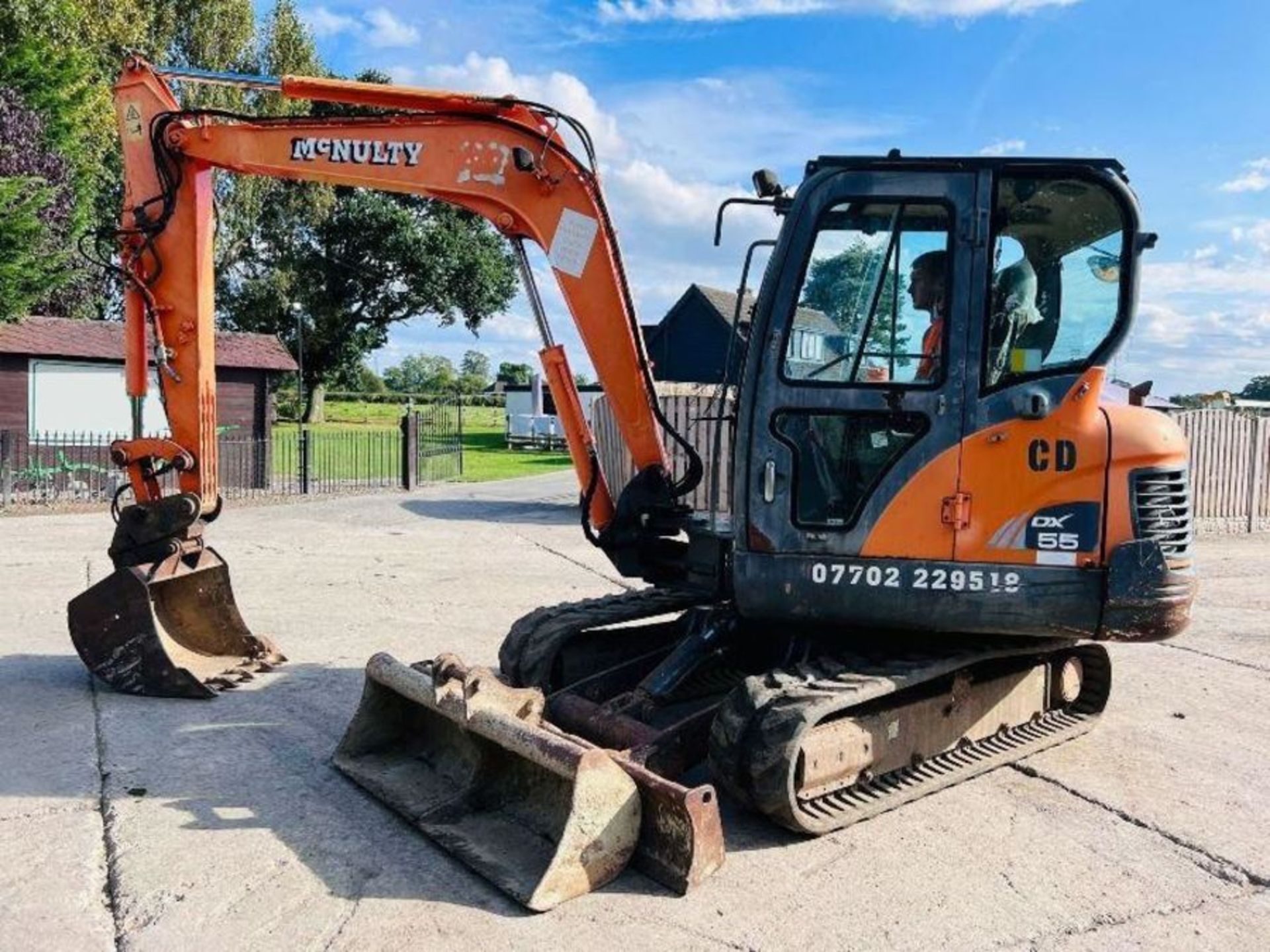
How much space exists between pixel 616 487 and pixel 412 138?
2.60 meters

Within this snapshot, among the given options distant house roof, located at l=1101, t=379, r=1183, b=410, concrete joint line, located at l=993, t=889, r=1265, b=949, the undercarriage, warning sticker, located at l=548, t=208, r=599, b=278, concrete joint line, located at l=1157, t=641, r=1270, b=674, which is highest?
warning sticker, located at l=548, t=208, r=599, b=278

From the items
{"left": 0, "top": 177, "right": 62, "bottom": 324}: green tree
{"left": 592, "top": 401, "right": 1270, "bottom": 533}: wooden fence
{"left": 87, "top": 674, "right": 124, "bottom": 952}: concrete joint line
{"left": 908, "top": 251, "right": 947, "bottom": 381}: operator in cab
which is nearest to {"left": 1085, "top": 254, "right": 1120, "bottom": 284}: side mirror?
{"left": 908, "top": 251, "right": 947, "bottom": 381}: operator in cab

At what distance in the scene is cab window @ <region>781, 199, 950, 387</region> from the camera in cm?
469

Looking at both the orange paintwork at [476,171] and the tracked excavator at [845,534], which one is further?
the orange paintwork at [476,171]

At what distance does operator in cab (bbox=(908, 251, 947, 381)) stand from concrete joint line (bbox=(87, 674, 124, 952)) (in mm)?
3672

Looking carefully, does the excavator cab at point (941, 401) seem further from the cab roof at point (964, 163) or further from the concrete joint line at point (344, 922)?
the concrete joint line at point (344, 922)

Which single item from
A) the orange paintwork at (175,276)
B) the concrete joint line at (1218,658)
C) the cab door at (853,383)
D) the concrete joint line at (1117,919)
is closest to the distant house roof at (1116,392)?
the cab door at (853,383)

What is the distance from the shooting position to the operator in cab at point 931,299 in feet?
15.3

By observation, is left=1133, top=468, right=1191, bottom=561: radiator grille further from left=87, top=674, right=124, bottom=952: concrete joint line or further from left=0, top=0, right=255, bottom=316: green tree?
left=0, top=0, right=255, bottom=316: green tree

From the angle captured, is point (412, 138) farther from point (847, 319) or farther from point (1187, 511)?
point (1187, 511)

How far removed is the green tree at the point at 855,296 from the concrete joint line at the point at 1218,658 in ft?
12.8

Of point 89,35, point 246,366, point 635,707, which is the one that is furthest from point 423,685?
point 89,35

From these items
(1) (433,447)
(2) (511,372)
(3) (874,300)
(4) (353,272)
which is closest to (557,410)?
(3) (874,300)

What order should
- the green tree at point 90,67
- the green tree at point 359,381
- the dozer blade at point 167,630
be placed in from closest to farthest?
1. the dozer blade at point 167,630
2. the green tree at point 90,67
3. the green tree at point 359,381
